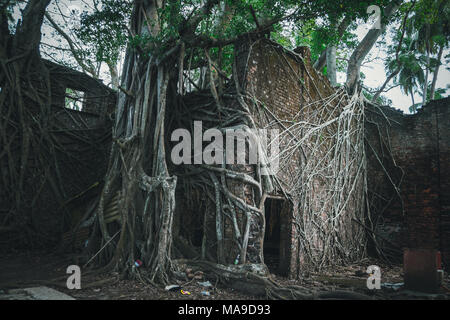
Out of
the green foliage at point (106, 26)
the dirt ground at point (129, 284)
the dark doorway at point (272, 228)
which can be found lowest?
the dirt ground at point (129, 284)

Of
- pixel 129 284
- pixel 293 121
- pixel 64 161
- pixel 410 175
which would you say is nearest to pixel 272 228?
pixel 293 121

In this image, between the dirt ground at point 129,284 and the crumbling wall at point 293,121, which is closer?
the dirt ground at point 129,284

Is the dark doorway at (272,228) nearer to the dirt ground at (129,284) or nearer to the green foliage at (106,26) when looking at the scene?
the dirt ground at (129,284)

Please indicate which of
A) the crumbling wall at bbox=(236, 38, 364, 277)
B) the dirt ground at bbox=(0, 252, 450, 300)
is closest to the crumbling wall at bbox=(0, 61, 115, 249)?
the dirt ground at bbox=(0, 252, 450, 300)

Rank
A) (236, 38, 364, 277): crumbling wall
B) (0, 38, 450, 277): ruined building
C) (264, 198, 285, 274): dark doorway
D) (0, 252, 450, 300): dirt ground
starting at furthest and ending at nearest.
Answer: (264, 198, 285, 274): dark doorway < (236, 38, 364, 277): crumbling wall < (0, 38, 450, 277): ruined building < (0, 252, 450, 300): dirt ground

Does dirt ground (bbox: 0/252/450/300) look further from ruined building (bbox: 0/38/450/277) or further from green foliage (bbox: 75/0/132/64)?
green foliage (bbox: 75/0/132/64)

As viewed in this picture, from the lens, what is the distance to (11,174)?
6430 millimetres

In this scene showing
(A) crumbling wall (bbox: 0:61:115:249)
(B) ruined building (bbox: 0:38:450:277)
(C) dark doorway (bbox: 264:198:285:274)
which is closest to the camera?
(B) ruined building (bbox: 0:38:450:277)

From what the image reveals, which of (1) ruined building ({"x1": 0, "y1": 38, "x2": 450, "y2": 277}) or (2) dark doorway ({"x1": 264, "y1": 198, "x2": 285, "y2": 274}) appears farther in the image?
(2) dark doorway ({"x1": 264, "y1": 198, "x2": 285, "y2": 274})

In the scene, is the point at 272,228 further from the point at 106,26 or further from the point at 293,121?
the point at 106,26

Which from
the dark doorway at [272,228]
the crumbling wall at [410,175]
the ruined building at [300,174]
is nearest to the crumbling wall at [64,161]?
the ruined building at [300,174]

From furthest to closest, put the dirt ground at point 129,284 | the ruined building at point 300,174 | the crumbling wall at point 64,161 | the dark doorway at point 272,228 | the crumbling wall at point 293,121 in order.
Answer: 1. the dark doorway at point 272,228
2. the crumbling wall at point 64,161
3. the crumbling wall at point 293,121
4. the ruined building at point 300,174
5. the dirt ground at point 129,284

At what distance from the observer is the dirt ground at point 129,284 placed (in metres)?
4.03

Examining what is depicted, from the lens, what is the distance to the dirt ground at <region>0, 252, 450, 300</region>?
4027 mm
